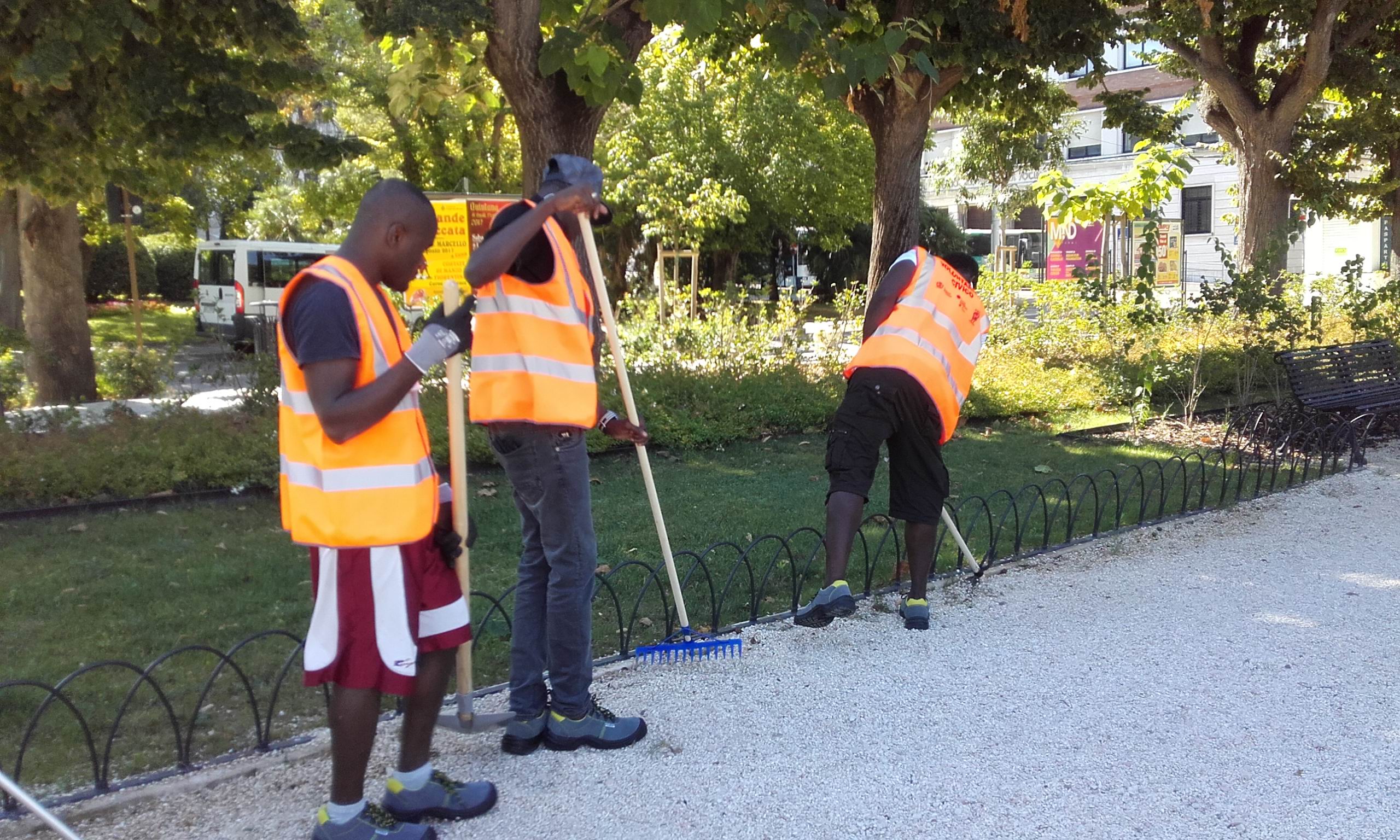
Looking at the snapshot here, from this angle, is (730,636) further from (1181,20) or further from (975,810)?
(1181,20)

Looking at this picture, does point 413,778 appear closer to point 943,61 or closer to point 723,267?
point 943,61

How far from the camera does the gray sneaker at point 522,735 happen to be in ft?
12.4

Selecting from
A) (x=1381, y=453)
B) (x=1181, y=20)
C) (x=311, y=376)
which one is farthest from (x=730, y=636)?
(x=1181, y=20)

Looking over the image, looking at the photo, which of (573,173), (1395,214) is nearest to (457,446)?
(573,173)

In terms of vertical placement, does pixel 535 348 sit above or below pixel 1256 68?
below

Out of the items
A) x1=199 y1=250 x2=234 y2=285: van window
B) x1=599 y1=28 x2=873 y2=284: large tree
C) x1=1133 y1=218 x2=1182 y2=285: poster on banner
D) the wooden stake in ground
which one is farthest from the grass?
x1=1133 y1=218 x2=1182 y2=285: poster on banner

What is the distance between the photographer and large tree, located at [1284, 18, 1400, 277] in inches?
585

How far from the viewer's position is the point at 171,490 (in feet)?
25.1

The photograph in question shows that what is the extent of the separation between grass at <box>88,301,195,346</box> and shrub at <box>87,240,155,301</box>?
614 millimetres

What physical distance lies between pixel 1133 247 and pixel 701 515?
21227 mm

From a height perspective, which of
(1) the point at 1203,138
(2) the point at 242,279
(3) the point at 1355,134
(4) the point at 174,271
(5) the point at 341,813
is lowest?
(5) the point at 341,813

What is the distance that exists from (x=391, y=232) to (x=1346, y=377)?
30.6ft

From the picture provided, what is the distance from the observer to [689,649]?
457cm

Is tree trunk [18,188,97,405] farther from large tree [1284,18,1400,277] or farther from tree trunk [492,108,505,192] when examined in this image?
large tree [1284,18,1400,277]
